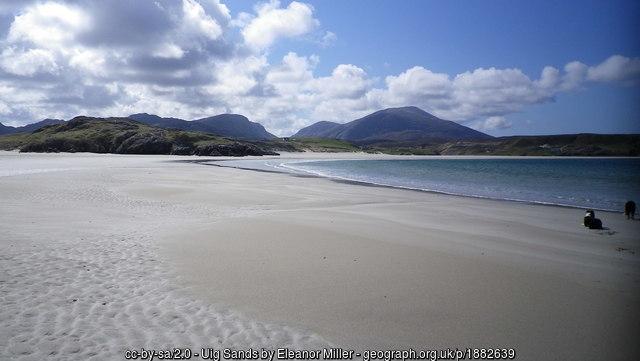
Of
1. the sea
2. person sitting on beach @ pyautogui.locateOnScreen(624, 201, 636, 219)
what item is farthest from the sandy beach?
the sea

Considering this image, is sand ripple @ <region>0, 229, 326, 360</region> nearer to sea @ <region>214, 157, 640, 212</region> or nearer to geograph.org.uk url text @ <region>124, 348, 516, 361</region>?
geograph.org.uk url text @ <region>124, 348, 516, 361</region>

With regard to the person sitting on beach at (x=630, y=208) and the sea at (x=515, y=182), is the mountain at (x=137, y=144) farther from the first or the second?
the person sitting on beach at (x=630, y=208)

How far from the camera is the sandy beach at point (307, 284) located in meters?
6.10

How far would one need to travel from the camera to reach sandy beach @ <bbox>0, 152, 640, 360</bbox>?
6.10 metres

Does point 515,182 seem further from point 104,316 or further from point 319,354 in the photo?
point 104,316

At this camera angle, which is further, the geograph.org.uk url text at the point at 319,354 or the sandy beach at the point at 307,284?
the sandy beach at the point at 307,284

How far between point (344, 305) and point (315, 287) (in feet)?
3.68

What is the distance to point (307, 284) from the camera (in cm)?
852

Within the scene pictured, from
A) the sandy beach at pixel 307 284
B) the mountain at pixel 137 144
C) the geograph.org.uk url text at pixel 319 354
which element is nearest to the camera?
the geograph.org.uk url text at pixel 319 354

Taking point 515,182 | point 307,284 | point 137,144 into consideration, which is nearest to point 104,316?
point 307,284

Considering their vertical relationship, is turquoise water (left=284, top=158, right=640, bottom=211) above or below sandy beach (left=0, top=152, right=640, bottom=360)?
above

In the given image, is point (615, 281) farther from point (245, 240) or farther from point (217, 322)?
point (245, 240)

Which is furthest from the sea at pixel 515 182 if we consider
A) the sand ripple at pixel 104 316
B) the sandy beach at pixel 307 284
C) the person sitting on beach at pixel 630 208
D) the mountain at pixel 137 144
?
the mountain at pixel 137 144

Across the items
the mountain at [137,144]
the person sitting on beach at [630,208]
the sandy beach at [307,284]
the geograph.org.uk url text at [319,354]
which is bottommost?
the geograph.org.uk url text at [319,354]
